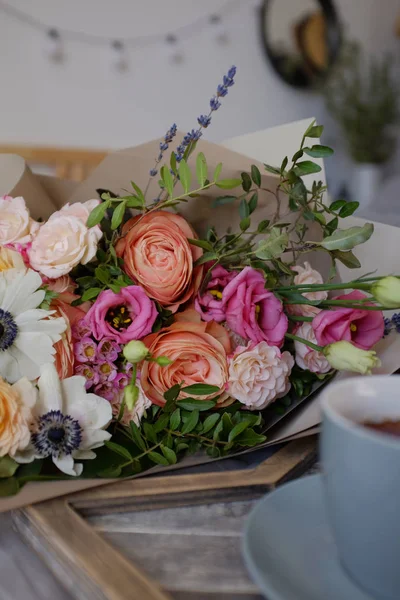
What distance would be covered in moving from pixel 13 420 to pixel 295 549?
23cm

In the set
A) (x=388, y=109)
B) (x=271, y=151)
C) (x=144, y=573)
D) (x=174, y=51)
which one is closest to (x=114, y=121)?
(x=174, y=51)

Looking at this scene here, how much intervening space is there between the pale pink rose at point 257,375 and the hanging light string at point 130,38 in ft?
8.29

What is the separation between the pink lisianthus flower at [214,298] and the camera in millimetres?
536

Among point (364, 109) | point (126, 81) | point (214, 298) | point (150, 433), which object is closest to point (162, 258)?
point (214, 298)

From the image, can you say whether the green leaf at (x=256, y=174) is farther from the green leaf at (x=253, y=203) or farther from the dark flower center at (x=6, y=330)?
the dark flower center at (x=6, y=330)

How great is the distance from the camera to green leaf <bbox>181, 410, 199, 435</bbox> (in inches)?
19.4

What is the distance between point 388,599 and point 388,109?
362 cm

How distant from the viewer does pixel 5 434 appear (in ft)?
1.41

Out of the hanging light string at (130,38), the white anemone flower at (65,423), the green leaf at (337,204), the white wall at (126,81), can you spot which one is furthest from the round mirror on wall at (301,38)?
the white anemone flower at (65,423)

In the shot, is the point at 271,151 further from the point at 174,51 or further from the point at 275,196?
the point at 174,51

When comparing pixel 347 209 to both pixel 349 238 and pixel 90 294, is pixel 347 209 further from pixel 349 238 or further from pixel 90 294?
pixel 90 294

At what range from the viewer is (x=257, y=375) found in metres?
0.51

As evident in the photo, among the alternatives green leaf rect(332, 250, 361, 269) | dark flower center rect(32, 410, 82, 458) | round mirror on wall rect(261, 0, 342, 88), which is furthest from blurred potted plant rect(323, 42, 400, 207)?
dark flower center rect(32, 410, 82, 458)

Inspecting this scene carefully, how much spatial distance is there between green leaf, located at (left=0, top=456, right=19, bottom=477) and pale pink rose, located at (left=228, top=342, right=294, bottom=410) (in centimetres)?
20
